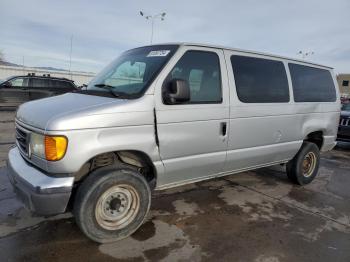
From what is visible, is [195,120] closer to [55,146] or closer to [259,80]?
[259,80]

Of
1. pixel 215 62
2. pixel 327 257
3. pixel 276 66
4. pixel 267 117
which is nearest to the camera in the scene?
pixel 327 257

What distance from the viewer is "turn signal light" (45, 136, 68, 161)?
2.84 metres

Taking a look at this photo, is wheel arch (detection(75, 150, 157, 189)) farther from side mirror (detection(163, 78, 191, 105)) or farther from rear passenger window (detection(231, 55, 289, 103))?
rear passenger window (detection(231, 55, 289, 103))

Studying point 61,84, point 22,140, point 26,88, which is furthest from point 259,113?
point 26,88

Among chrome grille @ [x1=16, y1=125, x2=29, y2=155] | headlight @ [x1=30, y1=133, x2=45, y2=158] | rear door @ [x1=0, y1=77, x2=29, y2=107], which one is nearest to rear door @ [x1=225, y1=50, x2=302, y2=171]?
headlight @ [x1=30, y1=133, x2=45, y2=158]

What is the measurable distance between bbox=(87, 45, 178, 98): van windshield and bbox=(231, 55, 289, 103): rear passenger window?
1048mm

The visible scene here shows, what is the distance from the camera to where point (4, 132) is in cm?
911

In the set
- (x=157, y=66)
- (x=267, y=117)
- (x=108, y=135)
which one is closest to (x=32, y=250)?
(x=108, y=135)

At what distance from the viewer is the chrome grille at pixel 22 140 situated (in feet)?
10.6

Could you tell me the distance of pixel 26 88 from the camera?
14164mm

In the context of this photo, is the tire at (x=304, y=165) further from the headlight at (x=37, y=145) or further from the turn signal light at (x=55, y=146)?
the headlight at (x=37, y=145)

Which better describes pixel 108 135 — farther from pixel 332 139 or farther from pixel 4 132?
pixel 4 132

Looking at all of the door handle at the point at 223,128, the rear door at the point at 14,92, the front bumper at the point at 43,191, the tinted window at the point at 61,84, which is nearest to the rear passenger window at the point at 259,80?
the door handle at the point at 223,128

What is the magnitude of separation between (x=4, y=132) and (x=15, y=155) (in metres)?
6.35
